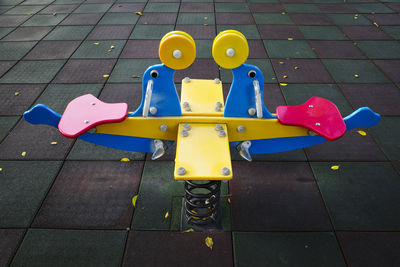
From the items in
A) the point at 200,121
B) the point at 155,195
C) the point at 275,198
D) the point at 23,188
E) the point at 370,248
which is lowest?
the point at 370,248

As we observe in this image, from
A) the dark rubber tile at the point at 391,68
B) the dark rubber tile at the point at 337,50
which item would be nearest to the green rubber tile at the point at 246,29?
the dark rubber tile at the point at 337,50

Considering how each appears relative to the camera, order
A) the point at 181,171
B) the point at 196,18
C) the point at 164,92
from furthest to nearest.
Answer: the point at 196,18 → the point at 164,92 → the point at 181,171

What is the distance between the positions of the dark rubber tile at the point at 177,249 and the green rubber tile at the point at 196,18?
17.6 ft

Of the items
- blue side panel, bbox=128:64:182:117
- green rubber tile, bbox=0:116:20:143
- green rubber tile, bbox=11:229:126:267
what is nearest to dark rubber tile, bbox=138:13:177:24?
green rubber tile, bbox=0:116:20:143

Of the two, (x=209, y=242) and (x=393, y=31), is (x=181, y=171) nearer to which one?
(x=209, y=242)

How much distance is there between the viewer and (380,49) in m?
5.68

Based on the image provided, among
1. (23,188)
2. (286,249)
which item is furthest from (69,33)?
(286,249)

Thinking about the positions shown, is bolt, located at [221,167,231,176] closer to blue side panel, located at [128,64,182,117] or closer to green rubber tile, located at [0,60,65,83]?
blue side panel, located at [128,64,182,117]

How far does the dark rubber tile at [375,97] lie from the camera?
4.21 meters

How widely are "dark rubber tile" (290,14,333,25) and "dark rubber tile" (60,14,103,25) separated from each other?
16.3ft

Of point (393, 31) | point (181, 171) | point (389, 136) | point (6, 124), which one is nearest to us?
point (181, 171)

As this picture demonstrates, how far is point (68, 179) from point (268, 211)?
2314 millimetres

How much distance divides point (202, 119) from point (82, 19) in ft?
20.0

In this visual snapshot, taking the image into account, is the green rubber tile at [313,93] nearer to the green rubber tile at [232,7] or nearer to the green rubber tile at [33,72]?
the green rubber tile at [232,7]
